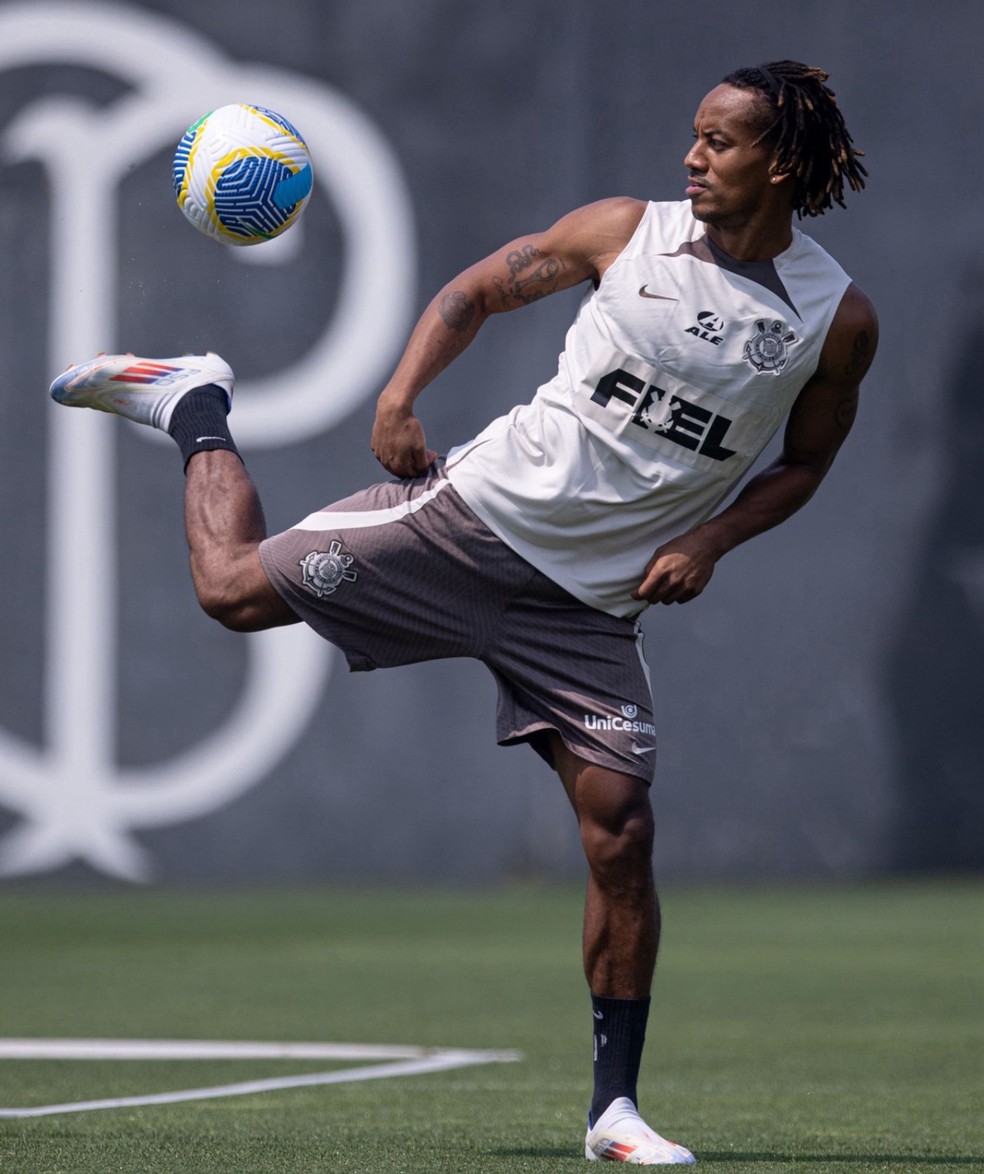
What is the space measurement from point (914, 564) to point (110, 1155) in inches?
325

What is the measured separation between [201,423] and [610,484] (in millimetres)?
948

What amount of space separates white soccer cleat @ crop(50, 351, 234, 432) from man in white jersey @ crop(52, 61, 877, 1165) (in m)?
0.37

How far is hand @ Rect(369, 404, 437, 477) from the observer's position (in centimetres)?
405

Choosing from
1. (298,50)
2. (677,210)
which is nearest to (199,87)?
(298,50)

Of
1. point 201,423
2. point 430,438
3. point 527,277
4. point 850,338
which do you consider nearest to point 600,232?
point 527,277

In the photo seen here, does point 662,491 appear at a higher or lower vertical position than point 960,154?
lower

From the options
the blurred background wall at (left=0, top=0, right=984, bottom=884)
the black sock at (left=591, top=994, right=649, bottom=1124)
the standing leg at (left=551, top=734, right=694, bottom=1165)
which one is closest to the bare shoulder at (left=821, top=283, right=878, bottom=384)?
the standing leg at (left=551, top=734, right=694, bottom=1165)

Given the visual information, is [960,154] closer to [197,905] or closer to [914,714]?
[914,714]

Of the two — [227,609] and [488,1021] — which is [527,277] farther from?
[488,1021]

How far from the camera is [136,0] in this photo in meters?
11.0

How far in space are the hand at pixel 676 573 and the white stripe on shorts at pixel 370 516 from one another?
454 millimetres

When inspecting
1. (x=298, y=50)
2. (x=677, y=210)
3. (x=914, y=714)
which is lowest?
(x=914, y=714)

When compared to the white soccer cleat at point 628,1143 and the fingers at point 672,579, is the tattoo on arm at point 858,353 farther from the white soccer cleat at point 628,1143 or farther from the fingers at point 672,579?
the white soccer cleat at point 628,1143

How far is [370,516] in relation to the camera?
13.5 ft
